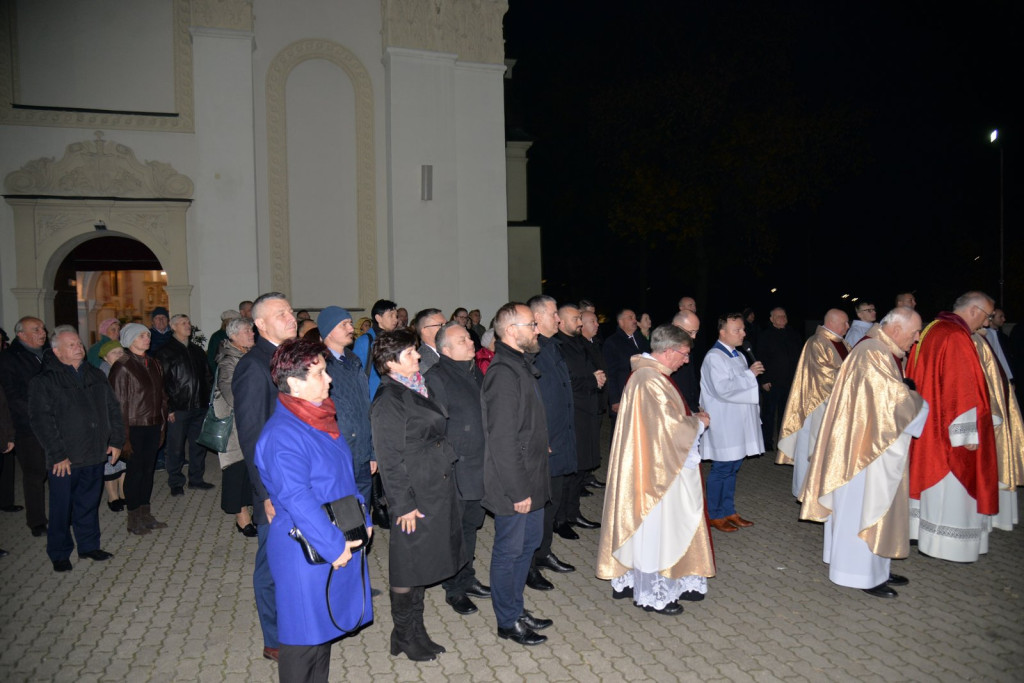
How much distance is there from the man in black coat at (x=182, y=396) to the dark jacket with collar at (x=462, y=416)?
5.08 m

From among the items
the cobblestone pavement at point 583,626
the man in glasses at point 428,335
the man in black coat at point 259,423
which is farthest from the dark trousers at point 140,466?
the man in black coat at point 259,423

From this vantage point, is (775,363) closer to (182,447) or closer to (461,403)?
(461,403)

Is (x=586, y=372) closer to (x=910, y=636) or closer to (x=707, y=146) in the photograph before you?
(x=910, y=636)

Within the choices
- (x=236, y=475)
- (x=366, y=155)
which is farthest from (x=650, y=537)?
(x=366, y=155)

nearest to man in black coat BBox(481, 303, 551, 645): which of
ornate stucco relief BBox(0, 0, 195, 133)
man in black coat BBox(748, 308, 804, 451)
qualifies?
man in black coat BBox(748, 308, 804, 451)

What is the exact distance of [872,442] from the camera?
18.1 feet

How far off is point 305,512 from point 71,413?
4.18 metres

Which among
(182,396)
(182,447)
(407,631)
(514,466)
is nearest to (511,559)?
(514,466)

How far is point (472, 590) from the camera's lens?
5.69m

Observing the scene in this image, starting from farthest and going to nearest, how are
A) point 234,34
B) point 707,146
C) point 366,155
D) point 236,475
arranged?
point 707,146 → point 366,155 → point 234,34 → point 236,475

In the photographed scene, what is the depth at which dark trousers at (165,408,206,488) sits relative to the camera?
9.05 meters

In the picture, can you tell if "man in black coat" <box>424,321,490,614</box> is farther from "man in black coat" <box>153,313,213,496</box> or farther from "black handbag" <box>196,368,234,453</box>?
"man in black coat" <box>153,313,213,496</box>

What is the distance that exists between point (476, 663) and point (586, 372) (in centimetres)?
341

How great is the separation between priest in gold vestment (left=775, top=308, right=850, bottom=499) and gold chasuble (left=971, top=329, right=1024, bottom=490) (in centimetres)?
127
